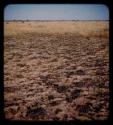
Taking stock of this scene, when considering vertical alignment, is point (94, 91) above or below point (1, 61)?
below

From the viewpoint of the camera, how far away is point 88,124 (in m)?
2.33

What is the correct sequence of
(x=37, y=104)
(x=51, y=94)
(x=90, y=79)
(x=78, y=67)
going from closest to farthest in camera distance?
(x=37, y=104) → (x=51, y=94) → (x=90, y=79) → (x=78, y=67)

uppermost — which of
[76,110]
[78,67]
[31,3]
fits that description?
[31,3]

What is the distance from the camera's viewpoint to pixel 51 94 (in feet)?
14.1

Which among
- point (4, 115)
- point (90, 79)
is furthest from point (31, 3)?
point (90, 79)

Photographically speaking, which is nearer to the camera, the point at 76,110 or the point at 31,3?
the point at 31,3

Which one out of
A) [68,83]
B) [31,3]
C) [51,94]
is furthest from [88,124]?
[68,83]

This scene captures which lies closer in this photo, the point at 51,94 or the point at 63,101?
the point at 63,101

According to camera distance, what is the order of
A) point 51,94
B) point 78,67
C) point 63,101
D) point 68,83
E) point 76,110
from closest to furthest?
point 76,110 < point 63,101 < point 51,94 < point 68,83 < point 78,67

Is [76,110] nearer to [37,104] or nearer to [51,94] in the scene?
[37,104]

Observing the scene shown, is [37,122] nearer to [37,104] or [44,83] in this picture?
[37,104]

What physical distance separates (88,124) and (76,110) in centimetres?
102

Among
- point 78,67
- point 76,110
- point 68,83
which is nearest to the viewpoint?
point 76,110

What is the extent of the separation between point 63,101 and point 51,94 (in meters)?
0.37
